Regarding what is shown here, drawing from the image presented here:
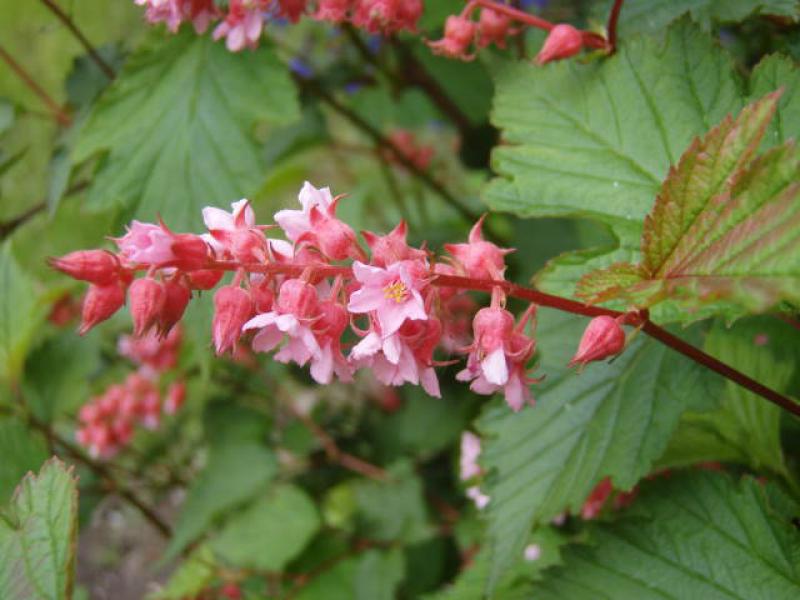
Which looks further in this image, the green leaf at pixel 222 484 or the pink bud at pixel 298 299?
the green leaf at pixel 222 484

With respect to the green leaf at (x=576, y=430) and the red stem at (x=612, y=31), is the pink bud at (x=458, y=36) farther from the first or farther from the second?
the green leaf at (x=576, y=430)

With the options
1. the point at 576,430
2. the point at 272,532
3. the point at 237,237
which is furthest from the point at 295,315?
the point at 272,532

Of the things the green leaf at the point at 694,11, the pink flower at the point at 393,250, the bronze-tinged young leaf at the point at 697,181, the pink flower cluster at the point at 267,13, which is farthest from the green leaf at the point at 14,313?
the bronze-tinged young leaf at the point at 697,181

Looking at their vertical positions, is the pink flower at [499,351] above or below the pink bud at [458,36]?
below

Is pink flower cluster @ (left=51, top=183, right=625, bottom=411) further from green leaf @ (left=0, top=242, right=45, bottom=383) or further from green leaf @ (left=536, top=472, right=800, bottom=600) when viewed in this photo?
green leaf @ (left=0, top=242, right=45, bottom=383)

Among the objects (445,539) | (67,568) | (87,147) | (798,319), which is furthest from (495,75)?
(445,539)

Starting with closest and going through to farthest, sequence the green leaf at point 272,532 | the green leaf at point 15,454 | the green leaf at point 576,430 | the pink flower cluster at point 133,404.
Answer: the green leaf at point 576,430 → the green leaf at point 15,454 → the green leaf at point 272,532 → the pink flower cluster at point 133,404

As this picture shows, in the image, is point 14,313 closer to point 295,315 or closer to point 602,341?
point 295,315
